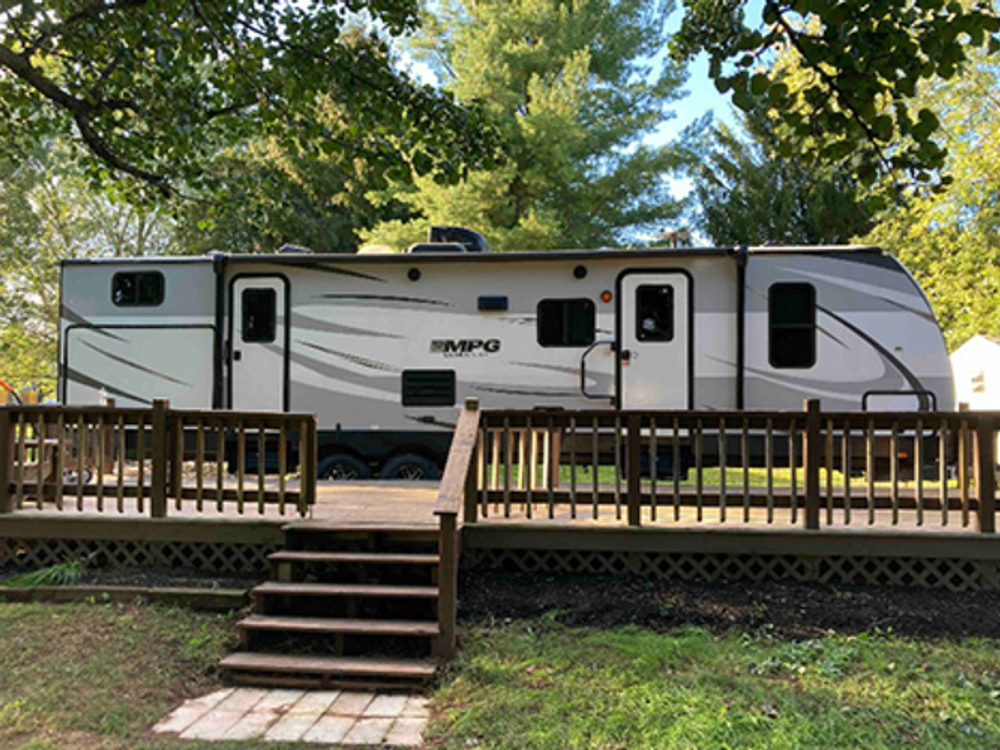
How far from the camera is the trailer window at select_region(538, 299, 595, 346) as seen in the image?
834 centimetres

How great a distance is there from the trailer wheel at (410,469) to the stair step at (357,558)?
3.31 meters

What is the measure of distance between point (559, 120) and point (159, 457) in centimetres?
1183

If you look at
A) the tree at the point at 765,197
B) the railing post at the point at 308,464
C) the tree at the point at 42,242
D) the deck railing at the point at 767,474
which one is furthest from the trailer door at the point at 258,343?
the tree at the point at 42,242

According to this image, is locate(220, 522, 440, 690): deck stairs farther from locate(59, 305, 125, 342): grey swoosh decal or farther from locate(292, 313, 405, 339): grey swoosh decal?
locate(59, 305, 125, 342): grey swoosh decal

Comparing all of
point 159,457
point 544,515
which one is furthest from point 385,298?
point 544,515

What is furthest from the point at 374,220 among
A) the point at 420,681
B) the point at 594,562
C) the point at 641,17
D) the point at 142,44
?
the point at 420,681

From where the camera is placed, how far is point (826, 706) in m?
3.87

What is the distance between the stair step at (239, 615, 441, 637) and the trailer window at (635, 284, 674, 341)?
14.8ft

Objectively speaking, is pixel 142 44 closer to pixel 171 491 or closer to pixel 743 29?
pixel 171 491

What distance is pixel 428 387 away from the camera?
859 cm

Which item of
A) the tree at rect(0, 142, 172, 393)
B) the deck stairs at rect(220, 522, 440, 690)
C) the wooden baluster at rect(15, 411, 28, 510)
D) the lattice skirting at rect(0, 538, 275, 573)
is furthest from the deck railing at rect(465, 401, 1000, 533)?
the tree at rect(0, 142, 172, 393)

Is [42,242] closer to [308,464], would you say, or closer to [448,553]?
[308,464]

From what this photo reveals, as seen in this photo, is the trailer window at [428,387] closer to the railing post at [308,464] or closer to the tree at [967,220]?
A: the railing post at [308,464]

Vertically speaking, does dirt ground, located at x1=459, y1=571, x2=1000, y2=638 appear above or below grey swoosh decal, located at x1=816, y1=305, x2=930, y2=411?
below
